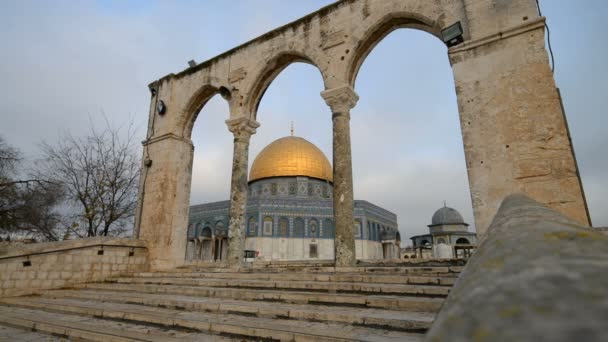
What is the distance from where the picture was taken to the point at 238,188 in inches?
312

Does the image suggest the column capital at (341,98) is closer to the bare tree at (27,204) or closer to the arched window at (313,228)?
the bare tree at (27,204)

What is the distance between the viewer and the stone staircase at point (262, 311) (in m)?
2.78

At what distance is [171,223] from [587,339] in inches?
356

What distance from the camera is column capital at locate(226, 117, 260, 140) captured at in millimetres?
8398

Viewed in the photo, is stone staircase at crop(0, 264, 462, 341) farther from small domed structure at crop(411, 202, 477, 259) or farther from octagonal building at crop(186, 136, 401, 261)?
small domed structure at crop(411, 202, 477, 259)

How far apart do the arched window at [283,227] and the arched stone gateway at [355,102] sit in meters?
20.2

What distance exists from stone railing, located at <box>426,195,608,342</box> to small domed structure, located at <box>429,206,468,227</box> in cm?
4201

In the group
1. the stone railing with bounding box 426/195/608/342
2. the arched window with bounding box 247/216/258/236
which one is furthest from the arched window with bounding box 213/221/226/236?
the stone railing with bounding box 426/195/608/342

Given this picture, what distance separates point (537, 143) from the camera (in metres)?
4.77

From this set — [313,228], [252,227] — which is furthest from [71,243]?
[313,228]

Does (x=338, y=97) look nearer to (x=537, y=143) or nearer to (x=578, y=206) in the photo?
(x=537, y=143)

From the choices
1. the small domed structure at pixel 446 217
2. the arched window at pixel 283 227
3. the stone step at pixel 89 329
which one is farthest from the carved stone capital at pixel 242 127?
the small domed structure at pixel 446 217

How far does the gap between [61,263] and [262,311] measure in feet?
18.6

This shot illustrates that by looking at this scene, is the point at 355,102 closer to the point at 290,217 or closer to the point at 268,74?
the point at 268,74
